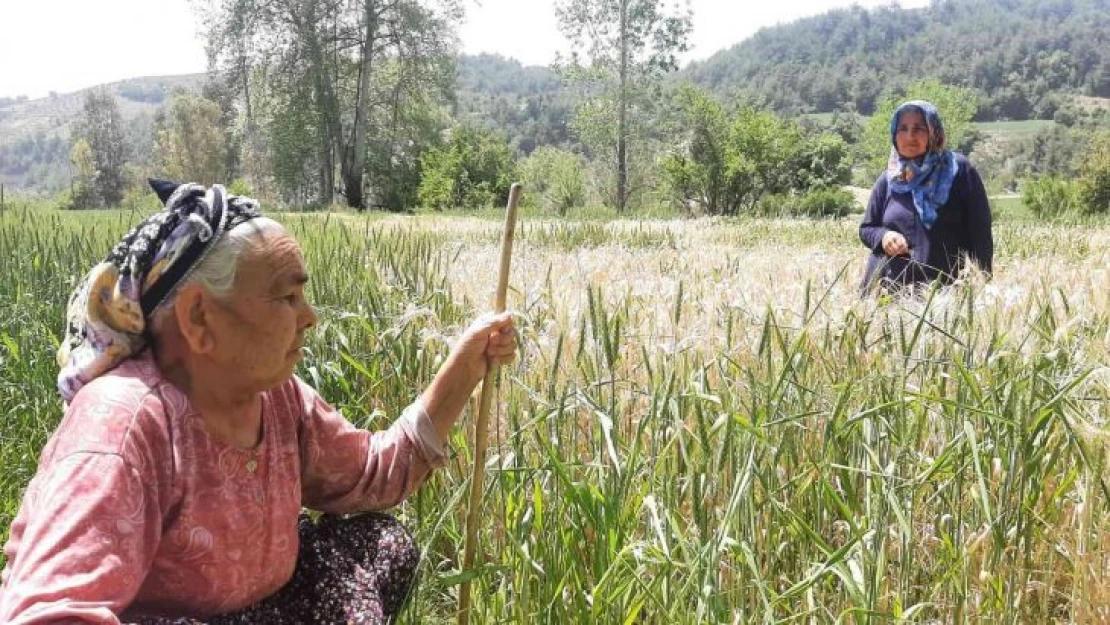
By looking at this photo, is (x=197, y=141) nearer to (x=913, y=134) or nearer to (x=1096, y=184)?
(x=1096, y=184)

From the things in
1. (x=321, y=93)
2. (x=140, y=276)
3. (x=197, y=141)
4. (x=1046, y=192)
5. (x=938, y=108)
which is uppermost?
(x=321, y=93)

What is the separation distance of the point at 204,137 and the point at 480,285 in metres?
63.3

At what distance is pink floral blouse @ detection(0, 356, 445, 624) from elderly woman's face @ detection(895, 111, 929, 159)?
3.45 metres

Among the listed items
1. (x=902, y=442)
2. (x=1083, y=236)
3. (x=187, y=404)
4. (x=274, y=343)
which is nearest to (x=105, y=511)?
(x=187, y=404)

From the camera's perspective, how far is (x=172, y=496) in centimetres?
145

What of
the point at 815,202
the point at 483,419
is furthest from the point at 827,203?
the point at 483,419

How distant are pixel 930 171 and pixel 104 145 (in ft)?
294

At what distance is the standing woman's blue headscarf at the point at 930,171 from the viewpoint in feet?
14.4

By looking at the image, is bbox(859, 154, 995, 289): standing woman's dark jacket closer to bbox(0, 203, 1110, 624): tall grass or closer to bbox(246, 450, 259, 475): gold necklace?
bbox(0, 203, 1110, 624): tall grass

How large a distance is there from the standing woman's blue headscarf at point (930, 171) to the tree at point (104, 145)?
3352 inches

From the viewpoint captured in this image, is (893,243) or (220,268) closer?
(220,268)

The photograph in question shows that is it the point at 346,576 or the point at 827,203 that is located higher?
the point at 346,576

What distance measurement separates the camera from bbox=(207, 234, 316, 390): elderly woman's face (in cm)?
149

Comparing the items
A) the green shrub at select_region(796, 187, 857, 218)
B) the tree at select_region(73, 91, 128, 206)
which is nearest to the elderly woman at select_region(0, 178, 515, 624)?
the green shrub at select_region(796, 187, 857, 218)
